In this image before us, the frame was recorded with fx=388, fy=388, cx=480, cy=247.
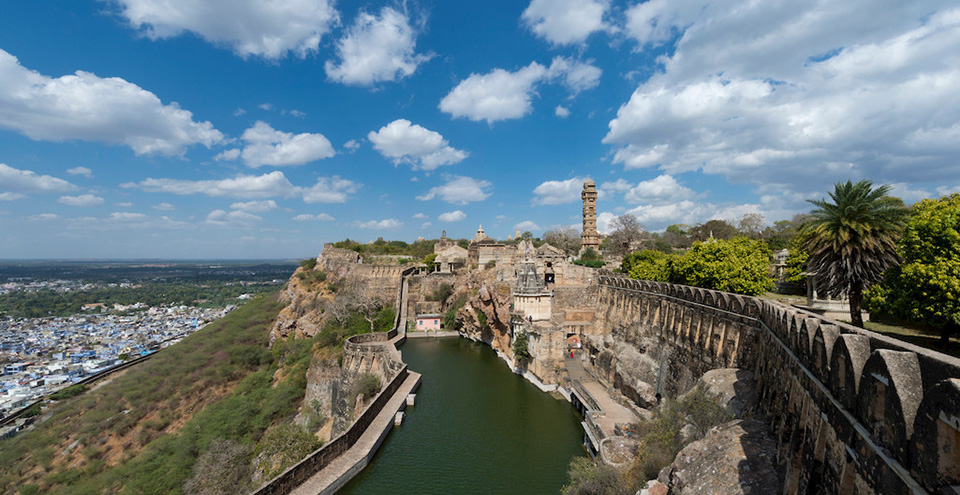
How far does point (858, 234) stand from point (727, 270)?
29.9ft

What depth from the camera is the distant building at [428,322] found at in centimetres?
4509

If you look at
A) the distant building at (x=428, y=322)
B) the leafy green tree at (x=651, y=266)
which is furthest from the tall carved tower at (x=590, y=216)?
the distant building at (x=428, y=322)

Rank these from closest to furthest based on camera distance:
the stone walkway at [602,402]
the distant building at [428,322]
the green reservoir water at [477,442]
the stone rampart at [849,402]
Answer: the stone rampart at [849,402] → the green reservoir water at [477,442] → the stone walkway at [602,402] → the distant building at [428,322]

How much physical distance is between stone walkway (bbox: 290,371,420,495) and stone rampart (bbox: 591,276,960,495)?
1384cm

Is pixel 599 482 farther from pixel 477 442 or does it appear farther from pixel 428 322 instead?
pixel 428 322

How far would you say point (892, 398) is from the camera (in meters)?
4.45

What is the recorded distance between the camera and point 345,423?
2388cm

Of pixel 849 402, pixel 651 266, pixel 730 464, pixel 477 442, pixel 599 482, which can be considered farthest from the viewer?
pixel 651 266

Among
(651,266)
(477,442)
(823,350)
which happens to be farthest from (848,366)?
(651,266)

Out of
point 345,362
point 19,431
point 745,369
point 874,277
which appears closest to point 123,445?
point 19,431

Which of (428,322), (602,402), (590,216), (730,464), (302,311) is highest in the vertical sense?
(590,216)

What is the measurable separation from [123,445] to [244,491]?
692 inches

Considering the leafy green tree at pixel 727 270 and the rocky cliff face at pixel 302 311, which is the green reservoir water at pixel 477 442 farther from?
the rocky cliff face at pixel 302 311

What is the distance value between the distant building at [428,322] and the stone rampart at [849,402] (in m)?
34.0
